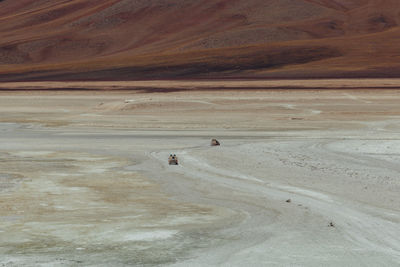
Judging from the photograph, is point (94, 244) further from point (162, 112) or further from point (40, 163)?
point (162, 112)

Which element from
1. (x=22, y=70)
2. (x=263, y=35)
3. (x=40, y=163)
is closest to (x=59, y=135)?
Answer: (x=40, y=163)

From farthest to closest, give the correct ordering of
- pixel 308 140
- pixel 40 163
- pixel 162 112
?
1. pixel 162 112
2. pixel 308 140
3. pixel 40 163

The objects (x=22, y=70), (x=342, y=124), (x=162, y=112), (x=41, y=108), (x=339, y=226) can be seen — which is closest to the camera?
(x=339, y=226)

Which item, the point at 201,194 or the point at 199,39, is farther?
the point at 199,39

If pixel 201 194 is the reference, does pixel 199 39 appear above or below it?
below

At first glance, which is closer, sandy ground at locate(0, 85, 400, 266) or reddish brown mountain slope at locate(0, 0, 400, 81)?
sandy ground at locate(0, 85, 400, 266)
